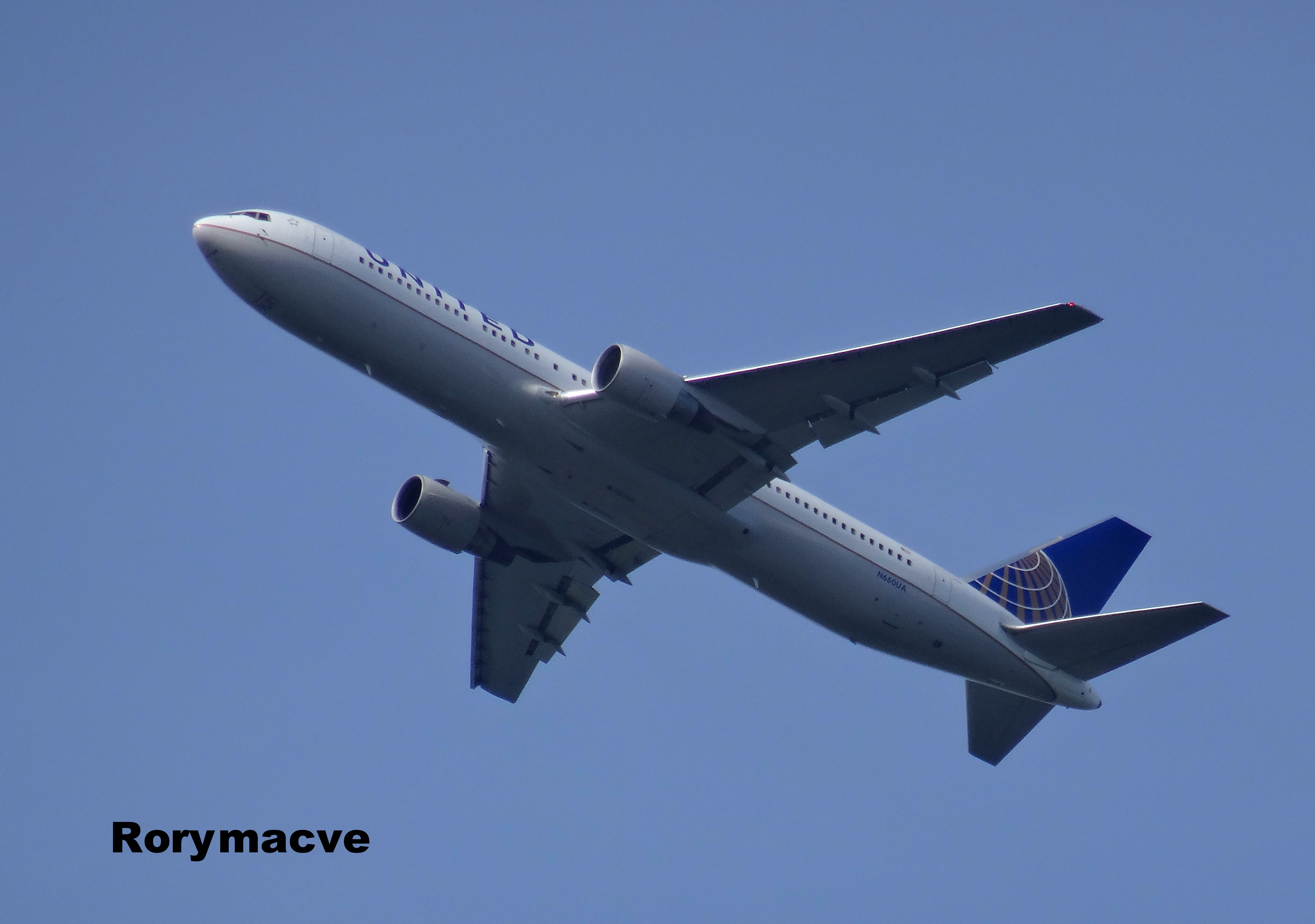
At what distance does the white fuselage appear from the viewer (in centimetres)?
2870

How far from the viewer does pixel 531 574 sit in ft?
123

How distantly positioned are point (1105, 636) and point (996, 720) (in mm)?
4714

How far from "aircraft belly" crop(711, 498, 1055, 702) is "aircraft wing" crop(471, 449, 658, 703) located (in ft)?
13.6

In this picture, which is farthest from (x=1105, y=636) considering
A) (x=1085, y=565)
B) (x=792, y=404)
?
(x=792, y=404)

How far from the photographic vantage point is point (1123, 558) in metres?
38.2

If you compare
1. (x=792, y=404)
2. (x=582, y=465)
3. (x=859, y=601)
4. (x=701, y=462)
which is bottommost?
(x=859, y=601)

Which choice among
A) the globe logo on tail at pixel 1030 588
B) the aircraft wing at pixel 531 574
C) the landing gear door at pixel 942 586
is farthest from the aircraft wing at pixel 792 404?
the globe logo on tail at pixel 1030 588

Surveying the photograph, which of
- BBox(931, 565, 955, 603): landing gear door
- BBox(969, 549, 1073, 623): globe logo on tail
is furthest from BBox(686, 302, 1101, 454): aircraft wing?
BBox(969, 549, 1073, 623): globe logo on tail

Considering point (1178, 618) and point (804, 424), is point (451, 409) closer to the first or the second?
point (804, 424)

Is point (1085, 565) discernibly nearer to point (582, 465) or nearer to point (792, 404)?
point (792, 404)

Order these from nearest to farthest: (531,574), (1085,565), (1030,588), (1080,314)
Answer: (1080,314)
(1030,588)
(531,574)
(1085,565)

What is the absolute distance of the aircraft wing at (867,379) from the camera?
90.9 feet

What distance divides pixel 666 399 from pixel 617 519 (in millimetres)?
4205

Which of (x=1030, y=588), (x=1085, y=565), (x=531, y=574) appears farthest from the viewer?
(x=1085, y=565)
